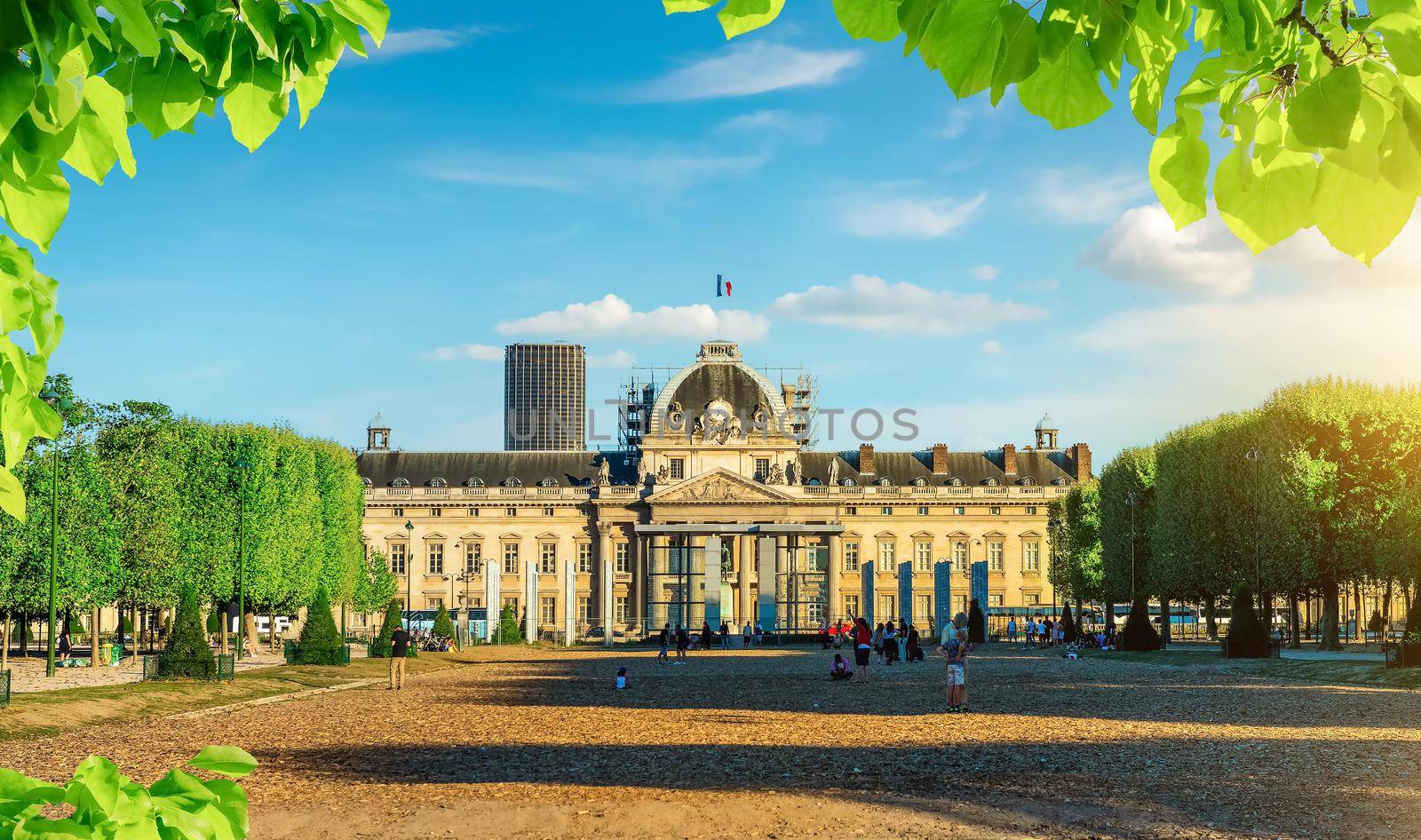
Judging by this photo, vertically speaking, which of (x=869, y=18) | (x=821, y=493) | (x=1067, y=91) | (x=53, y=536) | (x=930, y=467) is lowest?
(x=53, y=536)

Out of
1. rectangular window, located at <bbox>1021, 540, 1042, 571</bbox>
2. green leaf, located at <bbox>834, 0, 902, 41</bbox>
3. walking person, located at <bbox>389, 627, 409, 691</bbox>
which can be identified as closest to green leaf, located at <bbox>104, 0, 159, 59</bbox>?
green leaf, located at <bbox>834, 0, 902, 41</bbox>

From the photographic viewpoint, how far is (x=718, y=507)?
302 feet

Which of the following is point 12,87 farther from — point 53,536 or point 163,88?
point 53,536

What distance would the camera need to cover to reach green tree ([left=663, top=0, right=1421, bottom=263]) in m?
2.56

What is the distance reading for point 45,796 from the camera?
3055 millimetres

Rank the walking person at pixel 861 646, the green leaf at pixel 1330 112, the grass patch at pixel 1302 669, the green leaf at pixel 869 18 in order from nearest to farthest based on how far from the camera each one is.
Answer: the green leaf at pixel 1330 112 → the green leaf at pixel 869 18 → the grass patch at pixel 1302 669 → the walking person at pixel 861 646

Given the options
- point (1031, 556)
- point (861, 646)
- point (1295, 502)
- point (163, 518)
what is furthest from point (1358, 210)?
point (1031, 556)

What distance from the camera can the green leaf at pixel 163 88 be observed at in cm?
323

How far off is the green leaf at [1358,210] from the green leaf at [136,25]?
2374 millimetres

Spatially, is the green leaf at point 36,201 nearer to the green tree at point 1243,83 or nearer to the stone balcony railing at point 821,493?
the green tree at point 1243,83

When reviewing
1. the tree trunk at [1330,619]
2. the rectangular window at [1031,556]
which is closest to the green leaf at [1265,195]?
the tree trunk at [1330,619]

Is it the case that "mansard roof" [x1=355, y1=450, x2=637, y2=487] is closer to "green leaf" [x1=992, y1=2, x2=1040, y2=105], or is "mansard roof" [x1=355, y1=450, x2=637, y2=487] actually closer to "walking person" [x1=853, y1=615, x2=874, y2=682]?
"walking person" [x1=853, y1=615, x2=874, y2=682]

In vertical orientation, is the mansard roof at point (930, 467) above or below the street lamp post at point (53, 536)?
above

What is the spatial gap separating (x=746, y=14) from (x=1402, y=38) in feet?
4.39
